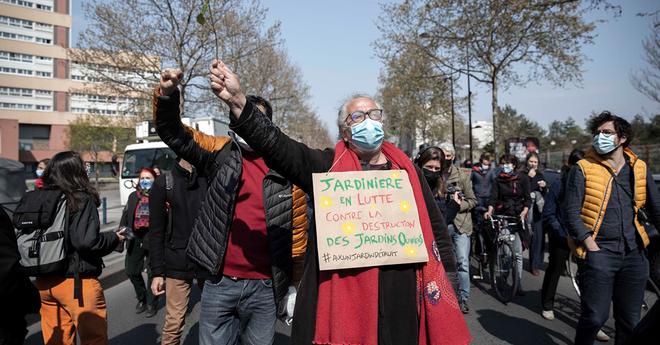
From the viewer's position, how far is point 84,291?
10.5 feet

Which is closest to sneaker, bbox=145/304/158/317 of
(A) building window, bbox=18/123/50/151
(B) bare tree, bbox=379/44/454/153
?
(B) bare tree, bbox=379/44/454/153

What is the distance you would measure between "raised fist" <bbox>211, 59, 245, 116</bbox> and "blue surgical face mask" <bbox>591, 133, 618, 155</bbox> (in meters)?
2.87

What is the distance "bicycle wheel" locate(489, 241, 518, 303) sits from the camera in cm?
583

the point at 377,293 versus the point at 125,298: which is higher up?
the point at 377,293

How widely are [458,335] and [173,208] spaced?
234 cm

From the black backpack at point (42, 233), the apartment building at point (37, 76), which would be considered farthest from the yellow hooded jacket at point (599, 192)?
the apartment building at point (37, 76)

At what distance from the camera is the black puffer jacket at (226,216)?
8.57 ft

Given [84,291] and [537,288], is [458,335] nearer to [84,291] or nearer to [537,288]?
[84,291]

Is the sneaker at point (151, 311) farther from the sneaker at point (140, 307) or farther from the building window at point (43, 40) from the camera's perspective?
the building window at point (43, 40)

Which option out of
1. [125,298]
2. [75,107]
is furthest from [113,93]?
[75,107]

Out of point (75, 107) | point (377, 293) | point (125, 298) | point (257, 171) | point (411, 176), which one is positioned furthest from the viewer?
point (75, 107)

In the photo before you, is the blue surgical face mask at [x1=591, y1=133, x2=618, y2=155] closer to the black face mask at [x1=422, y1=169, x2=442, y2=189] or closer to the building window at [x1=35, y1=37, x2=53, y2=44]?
the black face mask at [x1=422, y1=169, x2=442, y2=189]

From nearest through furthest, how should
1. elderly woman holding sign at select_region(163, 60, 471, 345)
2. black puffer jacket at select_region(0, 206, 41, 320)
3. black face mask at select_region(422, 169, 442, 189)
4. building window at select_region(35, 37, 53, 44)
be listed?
elderly woman holding sign at select_region(163, 60, 471, 345) < black puffer jacket at select_region(0, 206, 41, 320) < black face mask at select_region(422, 169, 442, 189) < building window at select_region(35, 37, 53, 44)

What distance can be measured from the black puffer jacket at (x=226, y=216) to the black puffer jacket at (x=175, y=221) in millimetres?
722
